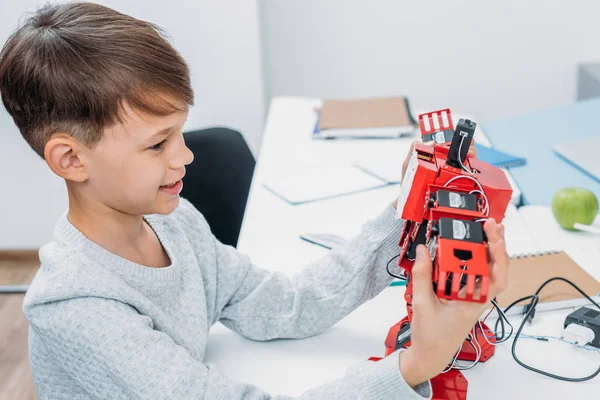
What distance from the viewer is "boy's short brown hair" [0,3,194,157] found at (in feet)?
2.64

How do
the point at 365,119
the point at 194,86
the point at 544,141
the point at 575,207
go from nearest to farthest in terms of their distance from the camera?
the point at 575,207, the point at 544,141, the point at 365,119, the point at 194,86

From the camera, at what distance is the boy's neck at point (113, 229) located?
900mm

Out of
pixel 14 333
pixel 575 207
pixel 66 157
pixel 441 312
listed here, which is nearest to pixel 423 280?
pixel 441 312

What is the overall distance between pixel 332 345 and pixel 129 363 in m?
0.34

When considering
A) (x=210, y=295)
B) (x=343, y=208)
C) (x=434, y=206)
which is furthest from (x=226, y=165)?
(x=434, y=206)

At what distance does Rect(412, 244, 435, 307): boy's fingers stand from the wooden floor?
5.11 ft

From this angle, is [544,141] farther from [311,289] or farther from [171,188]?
[171,188]

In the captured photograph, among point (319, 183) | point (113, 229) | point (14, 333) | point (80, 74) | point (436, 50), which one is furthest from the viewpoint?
point (436, 50)

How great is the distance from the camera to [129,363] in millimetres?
775

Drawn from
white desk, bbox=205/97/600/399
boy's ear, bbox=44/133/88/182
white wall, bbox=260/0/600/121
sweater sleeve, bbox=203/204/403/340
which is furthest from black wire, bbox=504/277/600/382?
white wall, bbox=260/0/600/121

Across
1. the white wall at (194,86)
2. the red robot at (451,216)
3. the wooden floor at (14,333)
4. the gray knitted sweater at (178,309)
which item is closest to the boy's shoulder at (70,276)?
the gray knitted sweater at (178,309)

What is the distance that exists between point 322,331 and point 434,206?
37 centimetres

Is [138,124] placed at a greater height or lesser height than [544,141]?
greater

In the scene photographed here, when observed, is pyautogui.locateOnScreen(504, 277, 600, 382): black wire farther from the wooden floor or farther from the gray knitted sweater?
the wooden floor
